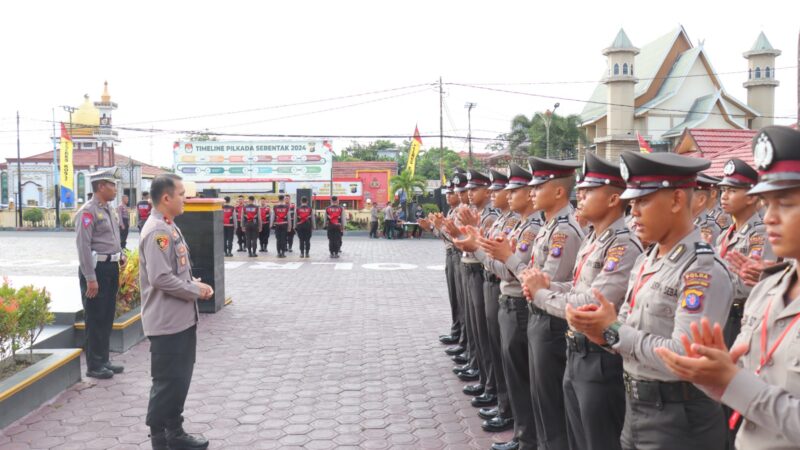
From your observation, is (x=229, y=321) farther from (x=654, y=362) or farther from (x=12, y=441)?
(x=654, y=362)

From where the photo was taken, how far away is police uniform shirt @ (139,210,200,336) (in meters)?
4.39

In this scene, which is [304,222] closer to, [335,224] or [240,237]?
[335,224]

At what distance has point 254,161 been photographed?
33.5 metres

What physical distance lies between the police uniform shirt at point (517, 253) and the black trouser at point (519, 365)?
8 cm

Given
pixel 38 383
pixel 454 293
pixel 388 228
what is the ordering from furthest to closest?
pixel 388 228
pixel 454 293
pixel 38 383

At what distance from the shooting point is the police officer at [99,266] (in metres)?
6.08

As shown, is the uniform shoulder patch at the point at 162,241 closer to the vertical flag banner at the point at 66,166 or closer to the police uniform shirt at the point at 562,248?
the police uniform shirt at the point at 562,248

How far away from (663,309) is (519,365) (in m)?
1.88

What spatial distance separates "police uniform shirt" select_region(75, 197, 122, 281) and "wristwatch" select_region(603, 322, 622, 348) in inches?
200

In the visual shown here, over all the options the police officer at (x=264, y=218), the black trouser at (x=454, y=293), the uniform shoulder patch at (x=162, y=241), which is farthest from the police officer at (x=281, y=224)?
the uniform shoulder patch at (x=162, y=241)

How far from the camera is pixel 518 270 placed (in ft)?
12.9

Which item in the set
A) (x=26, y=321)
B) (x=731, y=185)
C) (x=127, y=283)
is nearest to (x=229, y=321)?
(x=127, y=283)

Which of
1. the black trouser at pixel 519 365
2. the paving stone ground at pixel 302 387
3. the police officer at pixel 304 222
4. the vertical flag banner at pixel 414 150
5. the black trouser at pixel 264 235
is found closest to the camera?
the black trouser at pixel 519 365

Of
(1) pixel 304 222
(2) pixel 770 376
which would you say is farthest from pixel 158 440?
(1) pixel 304 222
